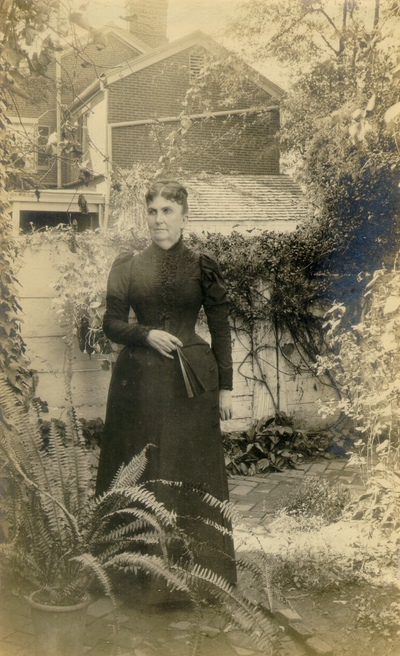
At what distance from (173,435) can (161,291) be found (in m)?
0.74

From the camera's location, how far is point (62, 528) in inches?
86.1

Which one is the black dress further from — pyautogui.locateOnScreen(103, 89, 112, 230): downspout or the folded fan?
pyautogui.locateOnScreen(103, 89, 112, 230): downspout

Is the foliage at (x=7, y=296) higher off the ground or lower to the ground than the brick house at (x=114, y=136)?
lower

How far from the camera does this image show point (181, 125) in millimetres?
3162

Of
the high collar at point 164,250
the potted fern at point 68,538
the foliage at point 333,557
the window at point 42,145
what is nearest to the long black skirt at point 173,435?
the potted fern at point 68,538

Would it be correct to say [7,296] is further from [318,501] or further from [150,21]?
[318,501]

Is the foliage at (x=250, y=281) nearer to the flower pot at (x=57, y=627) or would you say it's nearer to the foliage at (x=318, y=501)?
the foliage at (x=318, y=501)

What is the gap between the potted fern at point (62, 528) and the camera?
6.84 feet

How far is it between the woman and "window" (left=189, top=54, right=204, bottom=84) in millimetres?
860

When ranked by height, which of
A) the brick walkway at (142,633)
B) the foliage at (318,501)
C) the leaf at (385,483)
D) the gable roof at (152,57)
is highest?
the gable roof at (152,57)

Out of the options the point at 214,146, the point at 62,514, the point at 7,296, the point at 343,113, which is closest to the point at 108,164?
the point at 214,146

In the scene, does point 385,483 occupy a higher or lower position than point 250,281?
lower

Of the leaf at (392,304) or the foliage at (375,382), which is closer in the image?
the leaf at (392,304)

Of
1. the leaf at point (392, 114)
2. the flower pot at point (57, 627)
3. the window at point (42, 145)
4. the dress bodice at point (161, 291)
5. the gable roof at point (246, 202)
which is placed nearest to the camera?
the flower pot at point (57, 627)
